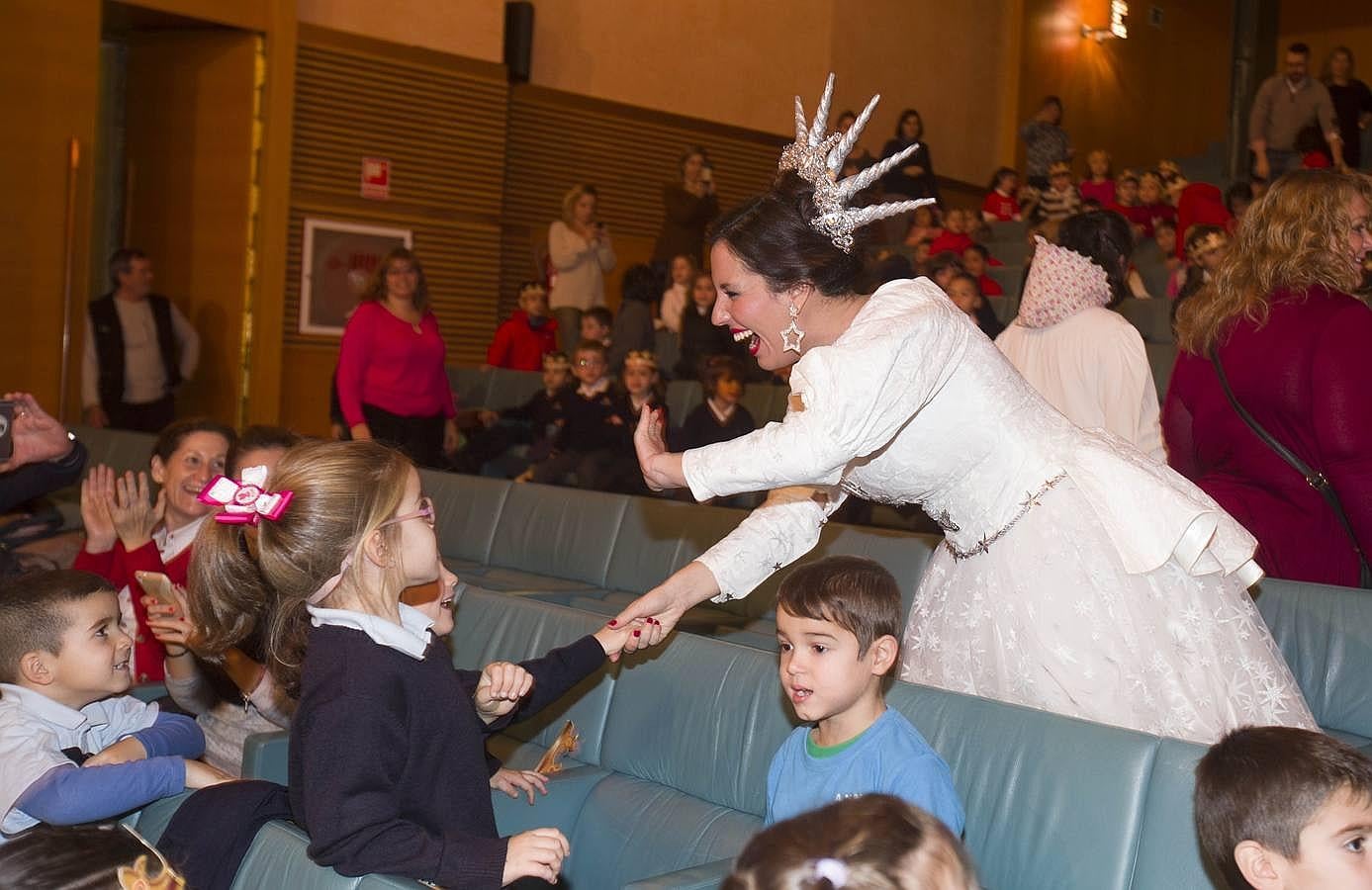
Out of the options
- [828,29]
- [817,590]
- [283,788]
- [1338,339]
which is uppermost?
[828,29]

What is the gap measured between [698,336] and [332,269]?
310cm

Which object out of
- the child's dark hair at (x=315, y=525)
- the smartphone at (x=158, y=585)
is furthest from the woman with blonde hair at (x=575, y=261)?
the child's dark hair at (x=315, y=525)

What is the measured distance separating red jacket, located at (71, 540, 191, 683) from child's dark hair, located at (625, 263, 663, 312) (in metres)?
5.39

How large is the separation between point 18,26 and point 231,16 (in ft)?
4.42

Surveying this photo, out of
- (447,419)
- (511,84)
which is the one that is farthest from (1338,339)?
(511,84)

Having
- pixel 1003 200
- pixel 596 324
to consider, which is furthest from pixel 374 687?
pixel 1003 200

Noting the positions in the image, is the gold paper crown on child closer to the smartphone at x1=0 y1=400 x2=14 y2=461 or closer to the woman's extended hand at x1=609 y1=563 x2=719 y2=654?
the smartphone at x1=0 y1=400 x2=14 y2=461

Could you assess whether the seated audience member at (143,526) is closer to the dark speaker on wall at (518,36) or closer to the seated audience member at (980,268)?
the seated audience member at (980,268)

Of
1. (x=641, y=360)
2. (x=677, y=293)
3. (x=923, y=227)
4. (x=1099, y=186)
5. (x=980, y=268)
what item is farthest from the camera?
(x=1099, y=186)

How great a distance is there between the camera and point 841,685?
2.34 m

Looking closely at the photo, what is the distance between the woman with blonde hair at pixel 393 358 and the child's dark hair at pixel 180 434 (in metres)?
2.67

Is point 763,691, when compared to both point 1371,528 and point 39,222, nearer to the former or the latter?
point 1371,528

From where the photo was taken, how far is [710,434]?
692cm

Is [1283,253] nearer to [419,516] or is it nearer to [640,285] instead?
[419,516]
